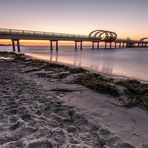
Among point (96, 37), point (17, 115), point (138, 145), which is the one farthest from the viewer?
point (96, 37)

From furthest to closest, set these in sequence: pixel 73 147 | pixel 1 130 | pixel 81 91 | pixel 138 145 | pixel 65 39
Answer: pixel 65 39 < pixel 81 91 < pixel 1 130 < pixel 138 145 < pixel 73 147

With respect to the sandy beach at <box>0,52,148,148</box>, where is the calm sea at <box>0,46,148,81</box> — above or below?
below

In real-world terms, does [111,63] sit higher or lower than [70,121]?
lower

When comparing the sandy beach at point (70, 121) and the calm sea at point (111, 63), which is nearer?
the sandy beach at point (70, 121)

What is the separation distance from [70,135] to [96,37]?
8361 cm

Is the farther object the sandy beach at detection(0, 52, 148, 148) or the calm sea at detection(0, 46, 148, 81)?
the calm sea at detection(0, 46, 148, 81)

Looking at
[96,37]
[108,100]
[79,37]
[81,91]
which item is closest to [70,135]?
[108,100]

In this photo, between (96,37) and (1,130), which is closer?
(1,130)

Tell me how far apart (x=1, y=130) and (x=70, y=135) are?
132cm

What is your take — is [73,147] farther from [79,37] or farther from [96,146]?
[79,37]

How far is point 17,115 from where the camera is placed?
4.36 meters

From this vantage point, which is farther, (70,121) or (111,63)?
(111,63)

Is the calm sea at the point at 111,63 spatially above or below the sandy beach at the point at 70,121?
below

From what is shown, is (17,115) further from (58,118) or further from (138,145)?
(138,145)
